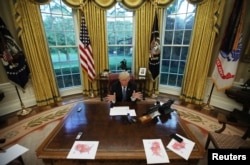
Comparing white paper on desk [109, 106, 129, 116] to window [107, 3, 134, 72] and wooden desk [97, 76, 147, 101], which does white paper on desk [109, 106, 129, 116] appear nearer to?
wooden desk [97, 76, 147, 101]

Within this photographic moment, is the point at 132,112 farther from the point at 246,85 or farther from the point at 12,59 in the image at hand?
the point at 12,59

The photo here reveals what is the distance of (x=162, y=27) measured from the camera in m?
3.68

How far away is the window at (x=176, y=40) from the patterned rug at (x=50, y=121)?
1.06 meters

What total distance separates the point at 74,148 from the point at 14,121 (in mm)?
2375

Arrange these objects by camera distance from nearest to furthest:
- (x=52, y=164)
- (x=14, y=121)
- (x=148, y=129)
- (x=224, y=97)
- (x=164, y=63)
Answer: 1. (x=52, y=164)
2. (x=148, y=129)
3. (x=14, y=121)
4. (x=224, y=97)
5. (x=164, y=63)

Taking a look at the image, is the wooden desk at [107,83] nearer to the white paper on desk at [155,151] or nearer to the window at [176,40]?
the window at [176,40]

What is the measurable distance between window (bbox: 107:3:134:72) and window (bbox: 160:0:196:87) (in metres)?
0.94

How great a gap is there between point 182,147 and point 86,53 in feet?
9.72

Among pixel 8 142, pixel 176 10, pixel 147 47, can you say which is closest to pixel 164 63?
pixel 147 47

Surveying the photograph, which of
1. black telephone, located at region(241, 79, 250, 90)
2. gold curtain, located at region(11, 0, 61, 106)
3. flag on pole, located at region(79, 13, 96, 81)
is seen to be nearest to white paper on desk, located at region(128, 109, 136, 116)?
flag on pole, located at region(79, 13, 96, 81)

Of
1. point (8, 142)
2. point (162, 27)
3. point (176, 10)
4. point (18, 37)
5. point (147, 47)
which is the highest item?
point (176, 10)

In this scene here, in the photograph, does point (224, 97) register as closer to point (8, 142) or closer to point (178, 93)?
point (178, 93)

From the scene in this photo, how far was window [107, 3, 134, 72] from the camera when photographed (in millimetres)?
3705

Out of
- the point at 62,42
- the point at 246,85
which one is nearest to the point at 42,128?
the point at 62,42
